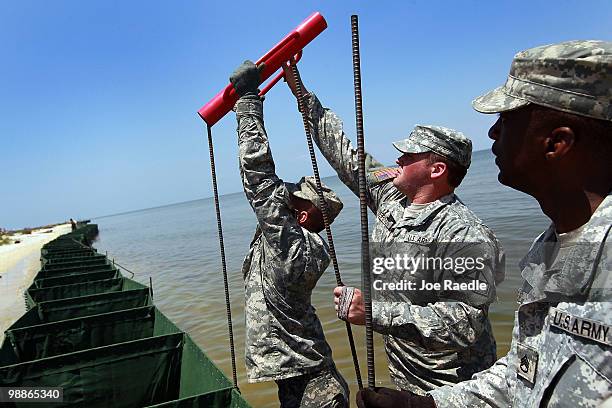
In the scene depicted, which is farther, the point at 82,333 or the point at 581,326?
the point at 82,333

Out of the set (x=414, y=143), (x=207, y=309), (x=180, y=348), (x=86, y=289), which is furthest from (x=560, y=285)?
(x=207, y=309)

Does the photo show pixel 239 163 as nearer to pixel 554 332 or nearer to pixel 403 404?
pixel 403 404

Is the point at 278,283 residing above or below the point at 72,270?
above

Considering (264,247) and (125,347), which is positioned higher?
(264,247)

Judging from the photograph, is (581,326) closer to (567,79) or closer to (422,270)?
(567,79)

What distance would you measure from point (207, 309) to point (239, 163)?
404 inches

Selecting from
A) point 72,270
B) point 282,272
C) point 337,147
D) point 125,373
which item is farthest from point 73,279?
point 337,147

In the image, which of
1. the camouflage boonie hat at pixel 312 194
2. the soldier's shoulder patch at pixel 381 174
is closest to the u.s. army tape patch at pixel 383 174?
the soldier's shoulder patch at pixel 381 174

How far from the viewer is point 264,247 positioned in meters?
2.90

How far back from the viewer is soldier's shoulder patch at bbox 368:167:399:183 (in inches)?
127

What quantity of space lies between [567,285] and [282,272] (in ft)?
5.78

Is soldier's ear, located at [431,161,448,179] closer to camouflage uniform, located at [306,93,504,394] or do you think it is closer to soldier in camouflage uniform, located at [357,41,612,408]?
camouflage uniform, located at [306,93,504,394]

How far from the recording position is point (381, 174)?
3.32m

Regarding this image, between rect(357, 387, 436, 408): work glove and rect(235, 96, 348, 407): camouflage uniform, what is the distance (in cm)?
116
